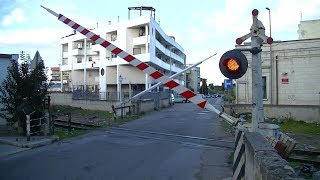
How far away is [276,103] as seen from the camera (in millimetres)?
27797

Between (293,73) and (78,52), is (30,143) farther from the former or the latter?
(78,52)

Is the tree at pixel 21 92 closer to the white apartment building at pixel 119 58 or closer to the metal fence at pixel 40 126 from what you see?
the metal fence at pixel 40 126

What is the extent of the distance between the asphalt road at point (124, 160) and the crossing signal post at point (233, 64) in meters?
3.48

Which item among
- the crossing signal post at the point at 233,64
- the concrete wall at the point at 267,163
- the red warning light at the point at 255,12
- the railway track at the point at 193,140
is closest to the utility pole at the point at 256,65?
the red warning light at the point at 255,12

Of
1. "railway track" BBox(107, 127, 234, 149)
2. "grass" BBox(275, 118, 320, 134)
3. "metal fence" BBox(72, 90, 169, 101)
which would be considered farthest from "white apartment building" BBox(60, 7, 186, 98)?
"railway track" BBox(107, 127, 234, 149)

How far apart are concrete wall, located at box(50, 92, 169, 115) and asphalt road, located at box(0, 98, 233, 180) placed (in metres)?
17.7

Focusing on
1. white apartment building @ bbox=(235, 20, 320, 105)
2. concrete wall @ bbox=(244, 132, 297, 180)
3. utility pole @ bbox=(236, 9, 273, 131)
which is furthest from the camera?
white apartment building @ bbox=(235, 20, 320, 105)

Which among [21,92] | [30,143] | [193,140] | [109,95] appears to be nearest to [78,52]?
[109,95]

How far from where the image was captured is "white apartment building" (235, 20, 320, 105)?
26.5m

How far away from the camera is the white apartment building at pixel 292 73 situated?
26500mm

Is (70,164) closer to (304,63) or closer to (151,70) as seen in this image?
(151,70)

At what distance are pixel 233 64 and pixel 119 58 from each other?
52.8 m

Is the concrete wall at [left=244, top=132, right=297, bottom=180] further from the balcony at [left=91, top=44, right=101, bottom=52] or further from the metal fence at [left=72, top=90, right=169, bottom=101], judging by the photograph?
the balcony at [left=91, top=44, right=101, bottom=52]

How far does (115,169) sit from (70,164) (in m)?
1.42
